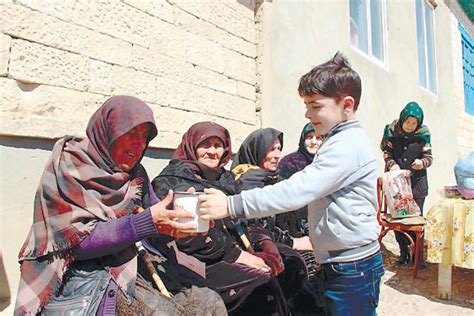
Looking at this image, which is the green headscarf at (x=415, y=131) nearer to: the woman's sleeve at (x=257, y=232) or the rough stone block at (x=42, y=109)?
the woman's sleeve at (x=257, y=232)

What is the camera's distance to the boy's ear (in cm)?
166

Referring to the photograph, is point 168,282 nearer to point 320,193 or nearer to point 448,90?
point 320,193

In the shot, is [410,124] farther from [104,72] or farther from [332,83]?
[104,72]

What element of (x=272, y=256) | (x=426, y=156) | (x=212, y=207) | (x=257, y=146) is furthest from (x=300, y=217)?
(x=426, y=156)

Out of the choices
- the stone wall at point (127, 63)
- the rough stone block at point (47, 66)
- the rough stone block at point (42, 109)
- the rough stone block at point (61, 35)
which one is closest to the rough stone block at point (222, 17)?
the stone wall at point (127, 63)

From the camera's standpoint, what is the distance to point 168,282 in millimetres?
1858

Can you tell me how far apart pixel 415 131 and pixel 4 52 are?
13.2 feet

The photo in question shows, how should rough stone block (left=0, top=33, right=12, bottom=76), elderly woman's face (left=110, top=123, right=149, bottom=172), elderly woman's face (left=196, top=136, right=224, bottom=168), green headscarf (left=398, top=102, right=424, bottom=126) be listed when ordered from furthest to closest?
1. green headscarf (left=398, top=102, right=424, bottom=126)
2. elderly woman's face (left=196, top=136, right=224, bottom=168)
3. rough stone block (left=0, top=33, right=12, bottom=76)
4. elderly woman's face (left=110, top=123, right=149, bottom=172)

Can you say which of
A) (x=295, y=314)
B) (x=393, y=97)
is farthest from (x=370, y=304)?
(x=393, y=97)

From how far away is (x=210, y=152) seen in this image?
8.28 ft

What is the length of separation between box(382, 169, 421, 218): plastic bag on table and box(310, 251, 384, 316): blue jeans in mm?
2556

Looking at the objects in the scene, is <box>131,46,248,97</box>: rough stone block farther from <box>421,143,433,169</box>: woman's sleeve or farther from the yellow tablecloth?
the yellow tablecloth

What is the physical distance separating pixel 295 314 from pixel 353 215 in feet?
3.49

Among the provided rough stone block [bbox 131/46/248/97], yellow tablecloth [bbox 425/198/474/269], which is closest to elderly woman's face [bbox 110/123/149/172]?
rough stone block [bbox 131/46/248/97]
